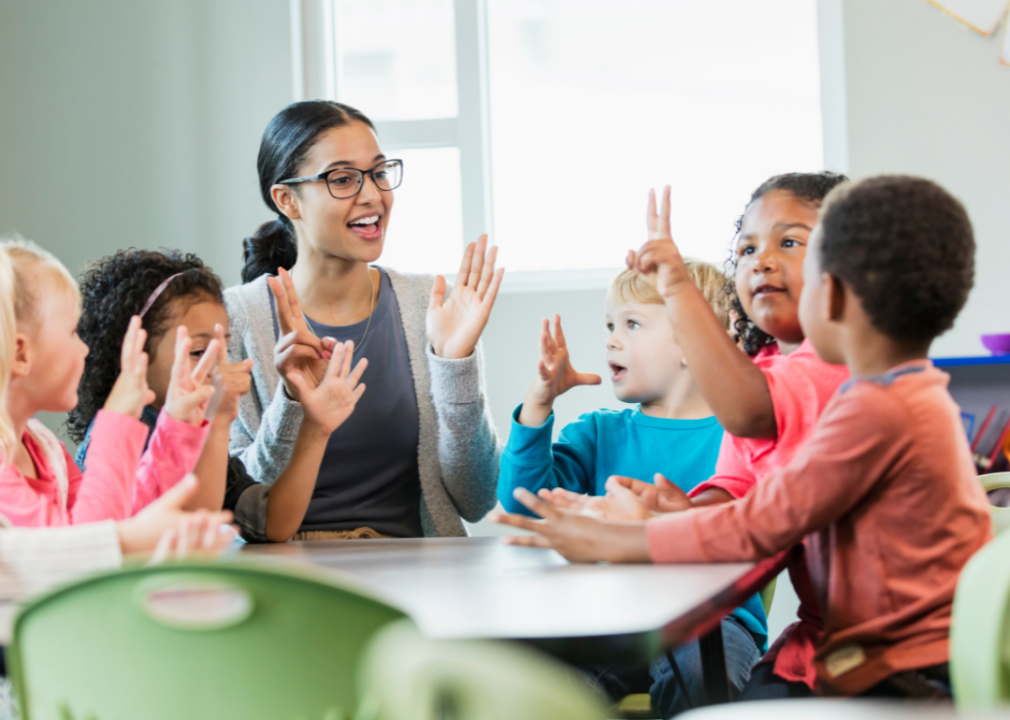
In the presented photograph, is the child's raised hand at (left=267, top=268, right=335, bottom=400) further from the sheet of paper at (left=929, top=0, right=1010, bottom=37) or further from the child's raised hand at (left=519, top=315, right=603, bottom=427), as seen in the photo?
the sheet of paper at (left=929, top=0, right=1010, bottom=37)

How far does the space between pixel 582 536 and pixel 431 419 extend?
897mm

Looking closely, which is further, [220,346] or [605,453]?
[605,453]

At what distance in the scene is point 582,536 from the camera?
1.02m

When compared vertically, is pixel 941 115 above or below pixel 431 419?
above

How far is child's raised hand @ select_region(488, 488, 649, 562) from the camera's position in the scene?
101 cm

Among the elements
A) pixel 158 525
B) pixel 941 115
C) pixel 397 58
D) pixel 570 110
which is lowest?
pixel 158 525

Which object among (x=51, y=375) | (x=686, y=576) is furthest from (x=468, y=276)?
(x=686, y=576)

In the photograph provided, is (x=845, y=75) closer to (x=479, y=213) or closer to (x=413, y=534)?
(x=479, y=213)

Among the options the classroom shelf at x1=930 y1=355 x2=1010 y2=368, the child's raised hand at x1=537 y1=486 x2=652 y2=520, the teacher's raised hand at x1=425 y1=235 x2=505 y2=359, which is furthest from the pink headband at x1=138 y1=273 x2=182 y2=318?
the classroom shelf at x1=930 y1=355 x2=1010 y2=368

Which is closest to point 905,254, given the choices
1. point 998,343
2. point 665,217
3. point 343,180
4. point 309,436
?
point 665,217

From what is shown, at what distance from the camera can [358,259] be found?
1870mm

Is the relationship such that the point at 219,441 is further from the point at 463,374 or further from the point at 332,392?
the point at 463,374

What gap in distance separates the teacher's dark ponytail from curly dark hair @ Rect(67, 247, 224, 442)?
267 mm

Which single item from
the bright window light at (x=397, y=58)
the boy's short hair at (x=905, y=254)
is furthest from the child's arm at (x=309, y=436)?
the bright window light at (x=397, y=58)
